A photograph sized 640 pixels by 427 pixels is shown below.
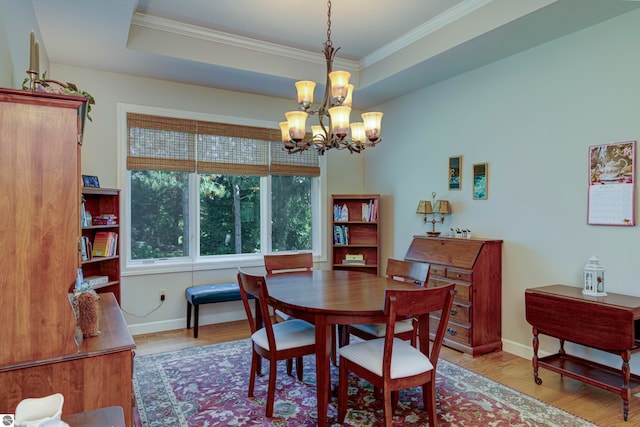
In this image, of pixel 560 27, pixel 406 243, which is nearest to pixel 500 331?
pixel 406 243

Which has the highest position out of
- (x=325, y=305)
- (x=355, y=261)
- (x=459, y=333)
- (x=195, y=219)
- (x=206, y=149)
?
(x=206, y=149)

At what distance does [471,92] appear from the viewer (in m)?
3.93

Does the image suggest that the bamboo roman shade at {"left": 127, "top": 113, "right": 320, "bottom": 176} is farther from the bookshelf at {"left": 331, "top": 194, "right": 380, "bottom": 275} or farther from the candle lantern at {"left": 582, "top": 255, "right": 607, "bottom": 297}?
the candle lantern at {"left": 582, "top": 255, "right": 607, "bottom": 297}

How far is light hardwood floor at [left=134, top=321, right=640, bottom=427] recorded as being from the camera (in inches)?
98.0

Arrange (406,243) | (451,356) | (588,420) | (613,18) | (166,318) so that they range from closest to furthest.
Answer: (588,420) → (613,18) → (451,356) → (166,318) → (406,243)

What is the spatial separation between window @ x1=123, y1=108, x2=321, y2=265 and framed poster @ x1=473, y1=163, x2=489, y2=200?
204 cm

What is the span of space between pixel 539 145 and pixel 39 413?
12.1ft

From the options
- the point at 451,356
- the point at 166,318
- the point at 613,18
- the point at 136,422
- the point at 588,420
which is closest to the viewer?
the point at 136,422

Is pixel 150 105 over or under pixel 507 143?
over

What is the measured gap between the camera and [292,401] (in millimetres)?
2611

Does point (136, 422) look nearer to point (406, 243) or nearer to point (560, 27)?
point (406, 243)

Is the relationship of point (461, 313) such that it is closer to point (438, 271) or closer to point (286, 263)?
point (438, 271)

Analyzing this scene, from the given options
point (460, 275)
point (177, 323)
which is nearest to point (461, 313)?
point (460, 275)

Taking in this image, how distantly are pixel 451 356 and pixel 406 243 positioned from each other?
1.59 m
